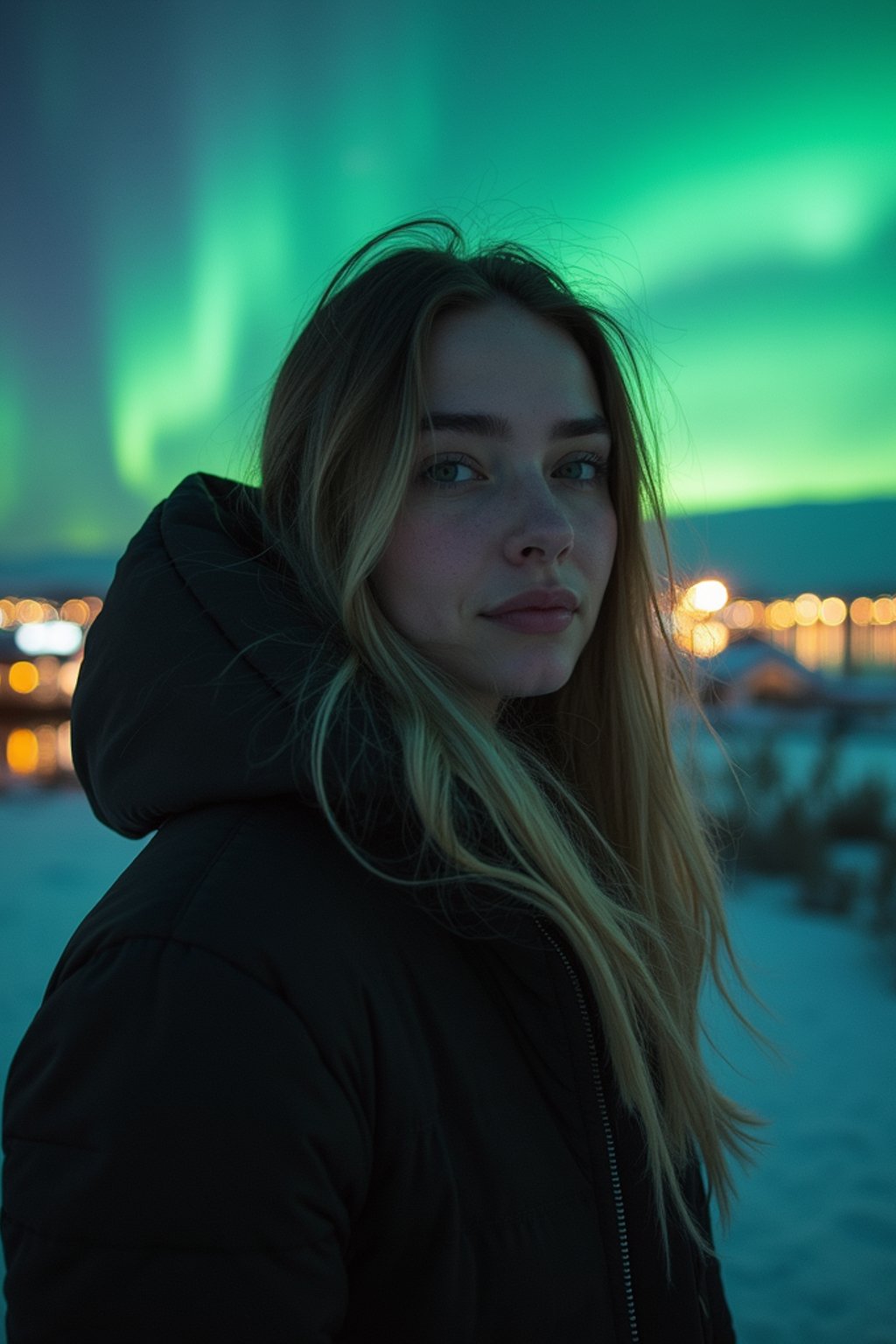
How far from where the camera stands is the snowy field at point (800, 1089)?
305 cm

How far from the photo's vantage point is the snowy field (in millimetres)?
3051

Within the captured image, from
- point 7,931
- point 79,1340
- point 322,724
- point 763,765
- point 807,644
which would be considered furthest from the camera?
point 807,644

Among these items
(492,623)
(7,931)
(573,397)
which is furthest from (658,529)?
(7,931)

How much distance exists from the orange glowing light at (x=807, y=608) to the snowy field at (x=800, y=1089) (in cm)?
2720

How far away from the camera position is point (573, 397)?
5.27 ft

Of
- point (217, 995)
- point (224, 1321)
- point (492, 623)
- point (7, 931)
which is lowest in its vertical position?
point (7, 931)

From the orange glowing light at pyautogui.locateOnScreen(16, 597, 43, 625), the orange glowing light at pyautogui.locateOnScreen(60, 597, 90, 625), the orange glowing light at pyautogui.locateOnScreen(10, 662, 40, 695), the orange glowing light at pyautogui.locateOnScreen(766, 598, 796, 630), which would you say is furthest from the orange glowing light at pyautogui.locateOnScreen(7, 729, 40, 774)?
the orange glowing light at pyautogui.locateOnScreen(766, 598, 796, 630)

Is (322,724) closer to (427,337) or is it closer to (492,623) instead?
(492,623)

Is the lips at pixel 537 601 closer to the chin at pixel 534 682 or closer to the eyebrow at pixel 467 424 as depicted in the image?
the chin at pixel 534 682

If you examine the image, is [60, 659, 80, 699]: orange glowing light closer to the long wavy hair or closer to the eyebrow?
the long wavy hair

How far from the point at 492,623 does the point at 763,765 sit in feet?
25.4

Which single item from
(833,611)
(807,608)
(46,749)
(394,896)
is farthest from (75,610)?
(394,896)

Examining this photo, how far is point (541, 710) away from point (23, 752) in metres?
12.5

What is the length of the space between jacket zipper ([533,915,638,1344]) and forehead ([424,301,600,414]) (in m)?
0.82
